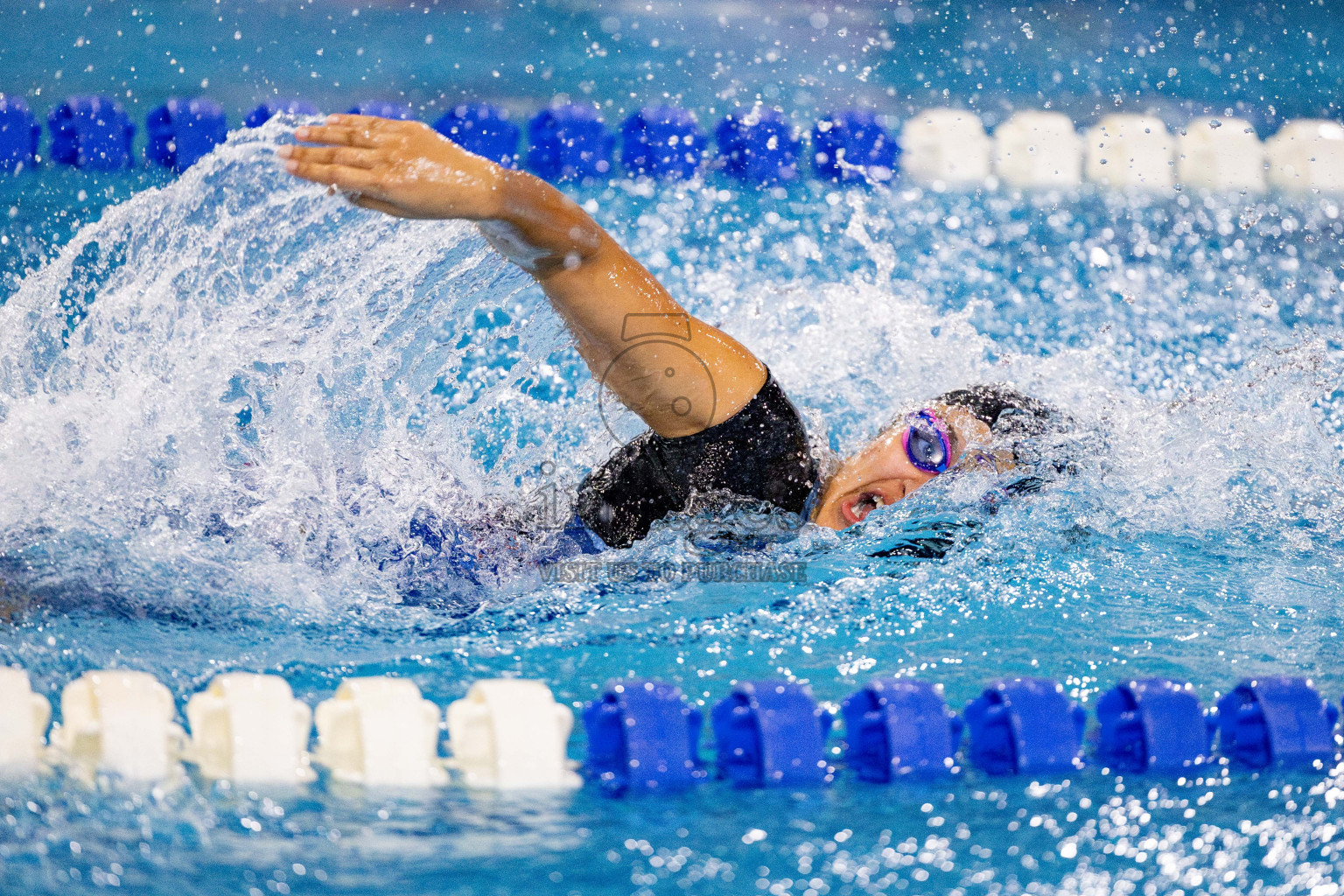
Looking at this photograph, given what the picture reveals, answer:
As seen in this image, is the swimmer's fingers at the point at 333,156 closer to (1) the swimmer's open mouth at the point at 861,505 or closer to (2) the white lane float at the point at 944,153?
(1) the swimmer's open mouth at the point at 861,505

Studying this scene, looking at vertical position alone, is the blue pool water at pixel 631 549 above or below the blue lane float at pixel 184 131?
below

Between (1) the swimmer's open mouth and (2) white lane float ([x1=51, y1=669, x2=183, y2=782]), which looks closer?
(2) white lane float ([x1=51, y1=669, x2=183, y2=782])

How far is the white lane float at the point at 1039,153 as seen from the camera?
435 centimetres

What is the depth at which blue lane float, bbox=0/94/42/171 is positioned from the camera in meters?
3.71

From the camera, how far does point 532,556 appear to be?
1.89m

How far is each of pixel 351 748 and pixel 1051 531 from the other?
1.27m

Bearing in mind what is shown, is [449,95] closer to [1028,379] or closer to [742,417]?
[1028,379]

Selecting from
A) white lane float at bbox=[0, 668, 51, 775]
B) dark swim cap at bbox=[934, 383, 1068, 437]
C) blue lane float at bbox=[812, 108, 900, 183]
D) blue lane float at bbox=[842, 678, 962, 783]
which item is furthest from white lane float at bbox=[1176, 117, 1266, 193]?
white lane float at bbox=[0, 668, 51, 775]

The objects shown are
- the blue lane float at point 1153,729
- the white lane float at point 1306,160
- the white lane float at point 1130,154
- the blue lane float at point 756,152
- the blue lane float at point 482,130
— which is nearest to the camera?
the blue lane float at point 1153,729

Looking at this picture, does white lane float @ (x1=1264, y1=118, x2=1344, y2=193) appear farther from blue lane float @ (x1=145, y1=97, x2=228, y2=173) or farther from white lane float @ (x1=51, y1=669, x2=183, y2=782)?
white lane float @ (x1=51, y1=669, x2=183, y2=782)

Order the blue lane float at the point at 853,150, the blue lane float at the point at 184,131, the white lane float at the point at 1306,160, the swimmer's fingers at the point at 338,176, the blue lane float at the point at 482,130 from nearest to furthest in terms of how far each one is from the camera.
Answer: the swimmer's fingers at the point at 338,176, the blue lane float at the point at 184,131, the blue lane float at the point at 482,130, the blue lane float at the point at 853,150, the white lane float at the point at 1306,160

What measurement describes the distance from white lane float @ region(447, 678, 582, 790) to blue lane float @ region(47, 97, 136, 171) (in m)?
3.05

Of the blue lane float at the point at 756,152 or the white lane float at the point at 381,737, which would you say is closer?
the white lane float at the point at 381,737

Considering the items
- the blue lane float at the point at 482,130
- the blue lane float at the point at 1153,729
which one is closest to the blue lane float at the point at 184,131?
the blue lane float at the point at 482,130
